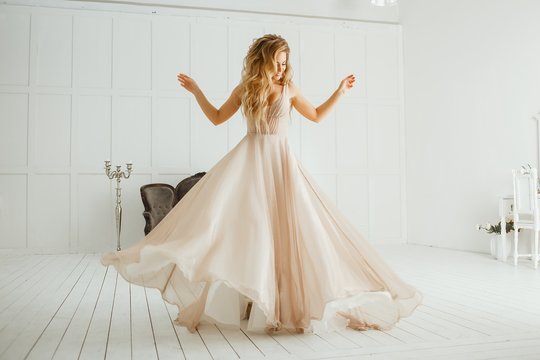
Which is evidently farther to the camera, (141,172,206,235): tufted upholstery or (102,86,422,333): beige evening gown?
(141,172,206,235): tufted upholstery

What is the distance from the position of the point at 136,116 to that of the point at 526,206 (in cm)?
536

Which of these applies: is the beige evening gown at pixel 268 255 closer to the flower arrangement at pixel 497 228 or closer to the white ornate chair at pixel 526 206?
the white ornate chair at pixel 526 206

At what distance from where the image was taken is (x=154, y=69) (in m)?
7.86


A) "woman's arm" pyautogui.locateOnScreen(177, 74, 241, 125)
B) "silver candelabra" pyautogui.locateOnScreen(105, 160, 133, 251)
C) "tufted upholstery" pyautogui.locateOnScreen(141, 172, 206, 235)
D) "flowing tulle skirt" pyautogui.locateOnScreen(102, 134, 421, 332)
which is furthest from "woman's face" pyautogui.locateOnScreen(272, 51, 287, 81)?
"silver candelabra" pyautogui.locateOnScreen(105, 160, 133, 251)

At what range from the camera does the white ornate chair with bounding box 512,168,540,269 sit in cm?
560

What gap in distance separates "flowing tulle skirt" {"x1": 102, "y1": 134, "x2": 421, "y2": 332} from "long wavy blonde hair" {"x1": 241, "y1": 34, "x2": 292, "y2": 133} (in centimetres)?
13

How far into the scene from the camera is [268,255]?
256 centimetres

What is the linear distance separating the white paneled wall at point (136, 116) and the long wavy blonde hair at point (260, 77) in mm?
→ 4964

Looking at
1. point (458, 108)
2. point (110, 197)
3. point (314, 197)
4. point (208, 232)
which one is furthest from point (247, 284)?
point (458, 108)

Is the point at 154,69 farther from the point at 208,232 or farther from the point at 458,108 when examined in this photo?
the point at 208,232

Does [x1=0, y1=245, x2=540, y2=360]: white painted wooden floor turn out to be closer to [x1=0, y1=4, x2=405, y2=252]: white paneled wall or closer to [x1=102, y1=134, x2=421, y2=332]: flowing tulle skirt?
[x1=102, y1=134, x2=421, y2=332]: flowing tulle skirt

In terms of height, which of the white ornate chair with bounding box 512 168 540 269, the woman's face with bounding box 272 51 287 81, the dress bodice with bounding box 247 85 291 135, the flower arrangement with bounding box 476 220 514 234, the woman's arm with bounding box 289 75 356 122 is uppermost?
the woman's face with bounding box 272 51 287 81

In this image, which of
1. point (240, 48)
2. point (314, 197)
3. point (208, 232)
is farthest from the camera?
point (240, 48)

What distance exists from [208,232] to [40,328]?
1.29 m
